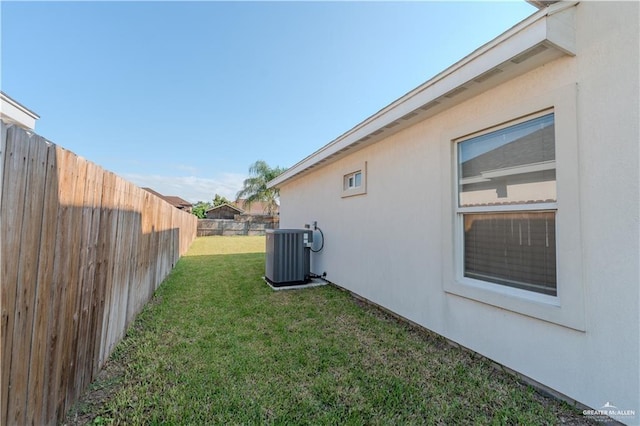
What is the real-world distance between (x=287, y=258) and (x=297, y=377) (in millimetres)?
3766

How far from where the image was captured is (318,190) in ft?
24.5

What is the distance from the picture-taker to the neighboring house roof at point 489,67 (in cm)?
215

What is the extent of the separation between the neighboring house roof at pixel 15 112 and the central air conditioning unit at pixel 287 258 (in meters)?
4.37

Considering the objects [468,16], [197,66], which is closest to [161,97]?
[197,66]

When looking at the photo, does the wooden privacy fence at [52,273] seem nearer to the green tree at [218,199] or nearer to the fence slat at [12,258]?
the fence slat at [12,258]

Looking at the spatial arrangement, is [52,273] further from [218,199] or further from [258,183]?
[218,199]

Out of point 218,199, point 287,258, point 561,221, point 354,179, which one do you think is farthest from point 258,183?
point 561,221

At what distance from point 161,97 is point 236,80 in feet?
18.8

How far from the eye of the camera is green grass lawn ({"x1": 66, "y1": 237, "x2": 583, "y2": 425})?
6.84 ft

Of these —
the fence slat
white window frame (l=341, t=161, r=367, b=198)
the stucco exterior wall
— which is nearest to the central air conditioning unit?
white window frame (l=341, t=161, r=367, b=198)

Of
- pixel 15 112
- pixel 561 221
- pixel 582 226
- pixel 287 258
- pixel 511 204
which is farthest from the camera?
pixel 287 258

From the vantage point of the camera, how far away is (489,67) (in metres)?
2.52

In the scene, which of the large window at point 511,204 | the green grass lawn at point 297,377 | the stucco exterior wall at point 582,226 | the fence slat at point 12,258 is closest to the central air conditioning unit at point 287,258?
the green grass lawn at point 297,377

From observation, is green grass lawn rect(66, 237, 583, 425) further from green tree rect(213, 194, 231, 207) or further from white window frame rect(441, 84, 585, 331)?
green tree rect(213, 194, 231, 207)
